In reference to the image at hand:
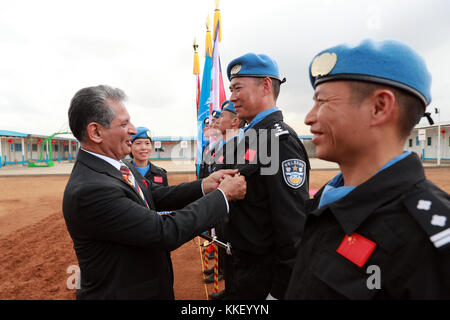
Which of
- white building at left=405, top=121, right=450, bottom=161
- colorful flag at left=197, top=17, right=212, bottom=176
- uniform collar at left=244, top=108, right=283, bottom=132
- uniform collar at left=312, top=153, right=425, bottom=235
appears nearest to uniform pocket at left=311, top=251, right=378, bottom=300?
uniform collar at left=312, top=153, right=425, bottom=235

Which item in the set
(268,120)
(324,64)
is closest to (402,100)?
(324,64)

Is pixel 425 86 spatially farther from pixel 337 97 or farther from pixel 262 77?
pixel 262 77

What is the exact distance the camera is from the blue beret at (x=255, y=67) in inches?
92.4

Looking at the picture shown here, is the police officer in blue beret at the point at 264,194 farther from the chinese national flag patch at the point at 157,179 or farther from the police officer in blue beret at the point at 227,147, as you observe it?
the chinese national flag patch at the point at 157,179

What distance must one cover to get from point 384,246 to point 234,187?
48.6 inches

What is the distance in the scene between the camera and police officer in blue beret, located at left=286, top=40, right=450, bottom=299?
2.44 ft

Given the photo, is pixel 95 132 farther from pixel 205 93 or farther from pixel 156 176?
pixel 205 93

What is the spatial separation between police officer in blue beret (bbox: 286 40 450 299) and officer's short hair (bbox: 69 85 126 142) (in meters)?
1.36

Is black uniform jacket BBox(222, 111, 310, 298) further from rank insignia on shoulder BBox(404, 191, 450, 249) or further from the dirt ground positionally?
the dirt ground

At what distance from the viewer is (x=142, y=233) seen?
61.0 inches

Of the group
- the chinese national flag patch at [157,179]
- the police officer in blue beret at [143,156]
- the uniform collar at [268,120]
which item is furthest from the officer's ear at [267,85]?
the chinese national flag patch at [157,179]

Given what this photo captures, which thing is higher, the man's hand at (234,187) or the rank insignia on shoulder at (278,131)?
the rank insignia on shoulder at (278,131)

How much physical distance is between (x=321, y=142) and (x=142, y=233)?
115 centimetres

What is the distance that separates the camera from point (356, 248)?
2.80ft
